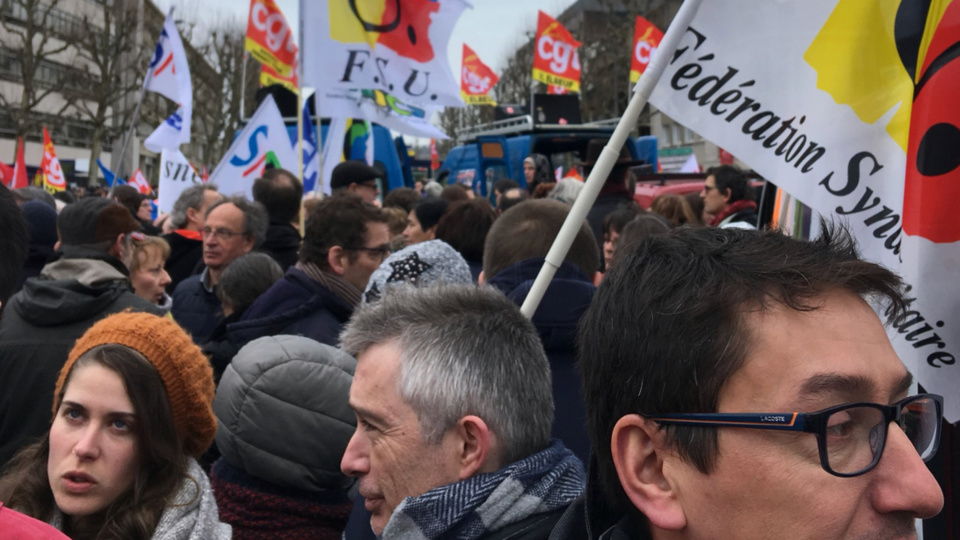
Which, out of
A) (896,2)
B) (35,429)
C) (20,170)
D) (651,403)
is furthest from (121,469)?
(20,170)

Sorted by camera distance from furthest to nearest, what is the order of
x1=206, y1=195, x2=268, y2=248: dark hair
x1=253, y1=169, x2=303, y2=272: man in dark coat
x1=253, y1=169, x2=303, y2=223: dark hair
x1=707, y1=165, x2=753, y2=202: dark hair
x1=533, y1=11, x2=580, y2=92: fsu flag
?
x1=533, y1=11, x2=580, y2=92: fsu flag, x1=707, y1=165, x2=753, y2=202: dark hair, x1=253, y1=169, x2=303, y2=223: dark hair, x1=253, y1=169, x2=303, y2=272: man in dark coat, x1=206, y1=195, x2=268, y2=248: dark hair

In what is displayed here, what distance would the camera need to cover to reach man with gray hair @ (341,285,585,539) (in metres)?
1.92

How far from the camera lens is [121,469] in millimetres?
2422

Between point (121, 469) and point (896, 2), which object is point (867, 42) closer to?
point (896, 2)

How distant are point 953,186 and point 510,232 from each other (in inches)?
66.4

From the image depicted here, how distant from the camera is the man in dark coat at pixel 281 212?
19.3 feet

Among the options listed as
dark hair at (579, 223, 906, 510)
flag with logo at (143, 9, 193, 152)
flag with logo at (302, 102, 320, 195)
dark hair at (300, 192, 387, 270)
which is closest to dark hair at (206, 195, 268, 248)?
dark hair at (300, 192, 387, 270)

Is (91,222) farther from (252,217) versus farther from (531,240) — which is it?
(531,240)

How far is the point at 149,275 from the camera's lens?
14.9 ft

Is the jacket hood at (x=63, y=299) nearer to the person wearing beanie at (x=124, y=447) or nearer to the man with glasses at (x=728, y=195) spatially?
the person wearing beanie at (x=124, y=447)

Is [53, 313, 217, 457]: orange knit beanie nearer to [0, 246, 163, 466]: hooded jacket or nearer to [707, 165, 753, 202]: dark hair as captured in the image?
[0, 246, 163, 466]: hooded jacket

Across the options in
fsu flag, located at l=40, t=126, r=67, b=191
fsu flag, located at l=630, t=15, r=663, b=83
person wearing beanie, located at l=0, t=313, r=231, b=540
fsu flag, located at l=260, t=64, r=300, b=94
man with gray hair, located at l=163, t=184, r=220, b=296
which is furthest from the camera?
fsu flag, located at l=630, t=15, r=663, b=83

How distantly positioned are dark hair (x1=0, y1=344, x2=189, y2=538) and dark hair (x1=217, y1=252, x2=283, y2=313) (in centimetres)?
172

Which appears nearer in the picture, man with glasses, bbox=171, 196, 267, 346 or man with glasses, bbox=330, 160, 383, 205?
man with glasses, bbox=171, 196, 267, 346
